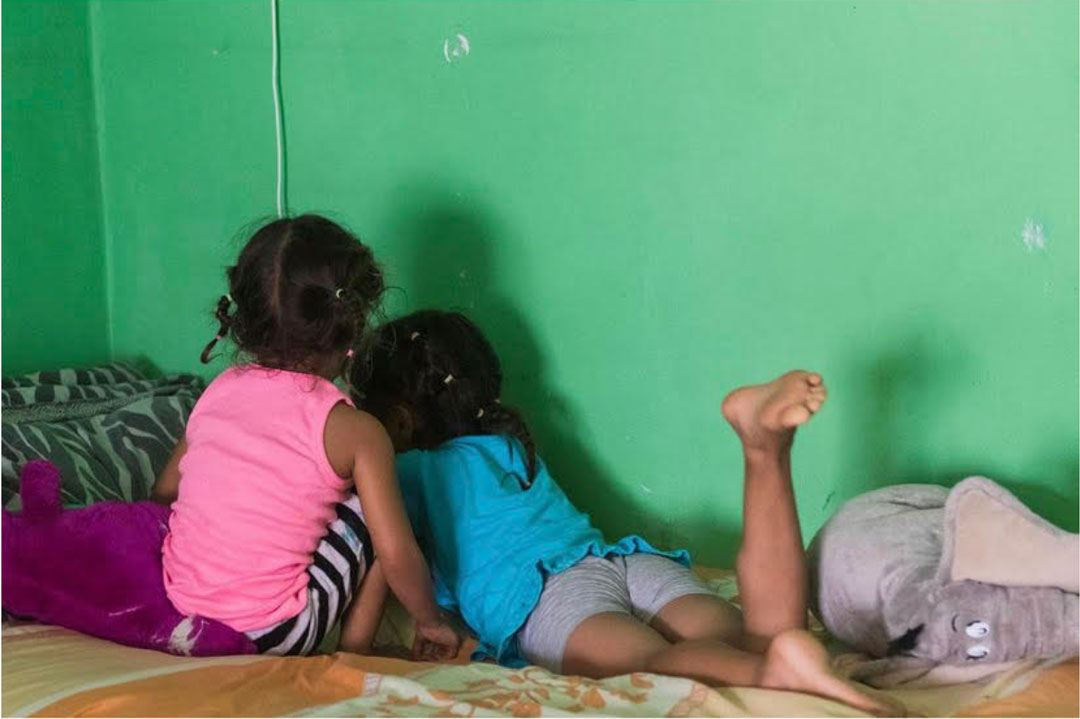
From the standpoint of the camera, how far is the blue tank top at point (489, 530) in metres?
1.59

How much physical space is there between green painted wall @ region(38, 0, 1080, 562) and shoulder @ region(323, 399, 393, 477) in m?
0.47

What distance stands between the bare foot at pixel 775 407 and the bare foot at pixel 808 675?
0.68 ft

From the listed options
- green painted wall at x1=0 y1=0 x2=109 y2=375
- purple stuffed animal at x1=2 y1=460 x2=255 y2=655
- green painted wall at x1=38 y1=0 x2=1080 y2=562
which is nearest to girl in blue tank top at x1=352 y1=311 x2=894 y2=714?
green painted wall at x1=38 y1=0 x2=1080 y2=562

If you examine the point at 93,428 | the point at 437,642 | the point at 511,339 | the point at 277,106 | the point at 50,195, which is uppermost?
the point at 277,106

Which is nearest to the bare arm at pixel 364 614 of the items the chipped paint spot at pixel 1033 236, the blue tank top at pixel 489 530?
the blue tank top at pixel 489 530

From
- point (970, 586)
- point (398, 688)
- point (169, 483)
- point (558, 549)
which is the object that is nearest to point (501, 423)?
point (558, 549)

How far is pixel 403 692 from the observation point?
1237mm

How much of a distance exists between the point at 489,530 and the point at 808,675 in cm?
57

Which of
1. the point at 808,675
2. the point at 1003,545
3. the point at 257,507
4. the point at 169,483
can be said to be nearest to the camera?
the point at 808,675

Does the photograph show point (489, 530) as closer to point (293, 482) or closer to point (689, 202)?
point (293, 482)

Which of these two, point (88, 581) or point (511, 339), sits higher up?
point (511, 339)

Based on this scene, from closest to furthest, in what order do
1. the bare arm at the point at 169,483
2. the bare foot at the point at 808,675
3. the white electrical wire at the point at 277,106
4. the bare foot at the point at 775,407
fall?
the bare foot at the point at 808,675, the bare foot at the point at 775,407, the bare arm at the point at 169,483, the white electrical wire at the point at 277,106

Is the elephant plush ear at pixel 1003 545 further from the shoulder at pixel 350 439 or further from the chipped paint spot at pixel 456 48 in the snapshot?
the chipped paint spot at pixel 456 48

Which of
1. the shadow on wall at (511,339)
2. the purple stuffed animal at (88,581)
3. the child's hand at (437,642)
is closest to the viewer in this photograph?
the purple stuffed animal at (88,581)
